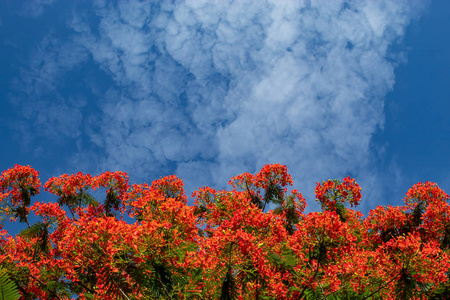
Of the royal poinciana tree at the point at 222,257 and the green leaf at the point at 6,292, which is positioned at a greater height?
the royal poinciana tree at the point at 222,257

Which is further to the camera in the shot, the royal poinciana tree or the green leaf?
the royal poinciana tree

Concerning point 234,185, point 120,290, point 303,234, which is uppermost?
point 234,185

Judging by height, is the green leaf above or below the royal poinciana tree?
below

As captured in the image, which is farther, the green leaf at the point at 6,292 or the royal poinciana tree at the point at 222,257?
the royal poinciana tree at the point at 222,257

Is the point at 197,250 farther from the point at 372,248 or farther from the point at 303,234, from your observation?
the point at 372,248

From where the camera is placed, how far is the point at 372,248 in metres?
12.7

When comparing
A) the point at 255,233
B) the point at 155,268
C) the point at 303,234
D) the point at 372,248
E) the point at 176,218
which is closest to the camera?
the point at 155,268

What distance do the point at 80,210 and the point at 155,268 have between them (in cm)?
906

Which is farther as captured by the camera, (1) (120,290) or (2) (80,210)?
(2) (80,210)

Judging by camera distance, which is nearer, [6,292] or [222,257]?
[6,292]

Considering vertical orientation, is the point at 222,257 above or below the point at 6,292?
above

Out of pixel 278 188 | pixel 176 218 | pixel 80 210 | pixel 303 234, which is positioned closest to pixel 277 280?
pixel 303 234

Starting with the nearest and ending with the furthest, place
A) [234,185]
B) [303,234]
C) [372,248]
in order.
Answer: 1. [303,234]
2. [372,248]
3. [234,185]

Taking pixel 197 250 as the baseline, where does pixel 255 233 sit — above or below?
above
